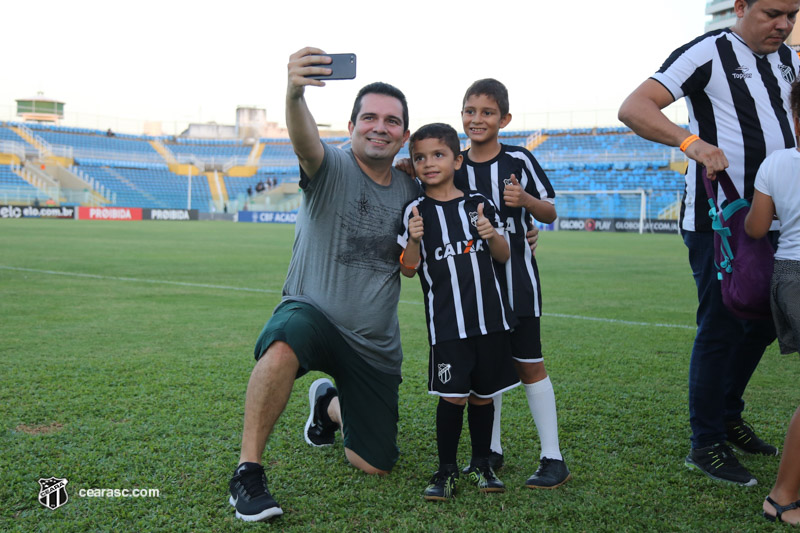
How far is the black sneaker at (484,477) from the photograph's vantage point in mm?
2914

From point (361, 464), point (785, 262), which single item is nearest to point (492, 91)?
point (785, 262)

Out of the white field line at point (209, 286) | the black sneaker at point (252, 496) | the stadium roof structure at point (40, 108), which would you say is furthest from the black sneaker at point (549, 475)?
the stadium roof structure at point (40, 108)

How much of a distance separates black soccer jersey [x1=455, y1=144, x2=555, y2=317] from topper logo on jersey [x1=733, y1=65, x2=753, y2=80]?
91 cm

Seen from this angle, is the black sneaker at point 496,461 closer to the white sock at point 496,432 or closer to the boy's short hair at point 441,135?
the white sock at point 496,432

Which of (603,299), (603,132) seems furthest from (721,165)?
(603,132)

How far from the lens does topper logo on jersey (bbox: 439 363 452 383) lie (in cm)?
293

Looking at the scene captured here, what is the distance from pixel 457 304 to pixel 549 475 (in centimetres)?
83

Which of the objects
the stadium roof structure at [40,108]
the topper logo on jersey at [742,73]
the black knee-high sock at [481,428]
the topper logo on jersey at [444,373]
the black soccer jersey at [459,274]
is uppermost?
the stadium roof structure at [40,108]

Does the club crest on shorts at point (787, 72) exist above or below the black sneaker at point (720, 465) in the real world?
above

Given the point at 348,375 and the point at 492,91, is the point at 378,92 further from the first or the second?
the point at 348,375

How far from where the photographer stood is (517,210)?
3.29 metres

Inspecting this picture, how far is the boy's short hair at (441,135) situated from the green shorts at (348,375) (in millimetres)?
895

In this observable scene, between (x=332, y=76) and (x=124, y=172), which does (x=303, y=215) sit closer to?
(x=332, y=76)

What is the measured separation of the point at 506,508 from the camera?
2750 millimetres
